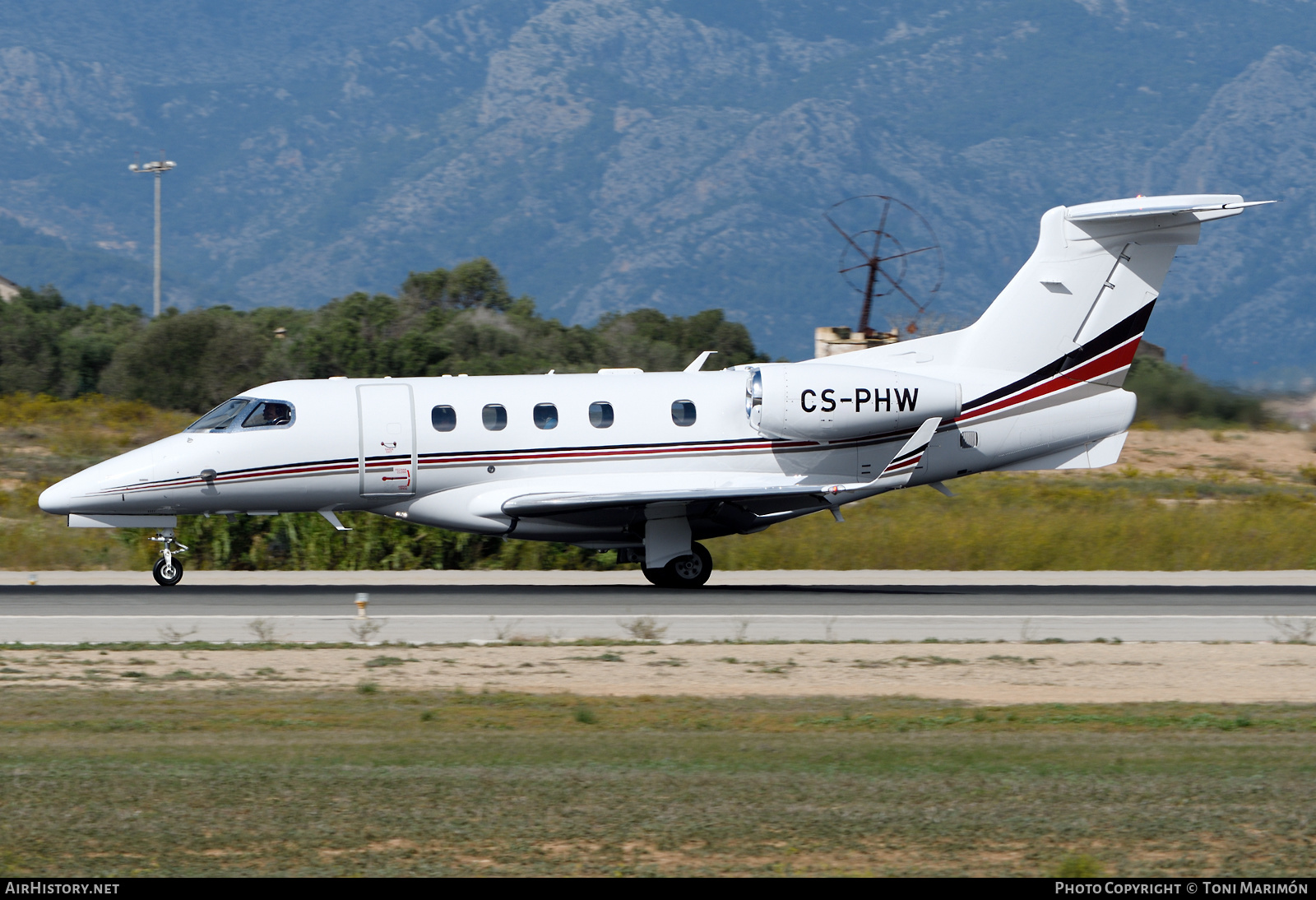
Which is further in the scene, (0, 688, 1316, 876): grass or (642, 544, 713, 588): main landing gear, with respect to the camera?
(642, 544, 713, 588): main landing gear

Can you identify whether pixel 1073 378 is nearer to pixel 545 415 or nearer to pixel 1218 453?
pixel 545 415

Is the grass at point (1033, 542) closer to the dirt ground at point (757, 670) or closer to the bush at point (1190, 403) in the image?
the dirt ground at point (757, 670)

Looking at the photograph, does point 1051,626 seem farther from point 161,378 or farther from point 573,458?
point 161,378

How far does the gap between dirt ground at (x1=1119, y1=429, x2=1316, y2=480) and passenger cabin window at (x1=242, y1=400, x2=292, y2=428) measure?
1304 inches

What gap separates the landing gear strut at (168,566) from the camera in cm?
2291

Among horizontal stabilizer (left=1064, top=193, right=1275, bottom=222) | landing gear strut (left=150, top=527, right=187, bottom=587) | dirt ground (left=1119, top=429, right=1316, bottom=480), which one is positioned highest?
horizontal stabilizer (left=1064, top=193, right=1275, bottom=222)

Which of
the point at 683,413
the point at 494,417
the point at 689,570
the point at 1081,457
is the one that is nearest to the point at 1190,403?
the point at 1081,457

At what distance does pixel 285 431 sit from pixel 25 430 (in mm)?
25964

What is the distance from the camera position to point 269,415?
74.8 ft

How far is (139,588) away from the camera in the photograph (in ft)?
75.4

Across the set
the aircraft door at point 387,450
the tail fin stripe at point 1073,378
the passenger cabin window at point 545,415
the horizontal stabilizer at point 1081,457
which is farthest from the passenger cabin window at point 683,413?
the horizontal stabilizer at point 1081,457

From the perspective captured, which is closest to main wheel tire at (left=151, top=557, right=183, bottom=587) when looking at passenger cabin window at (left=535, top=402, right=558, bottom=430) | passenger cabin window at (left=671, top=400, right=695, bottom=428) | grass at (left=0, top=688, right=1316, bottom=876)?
passenger cabin window at (left=535, top=402, right=558, bottom=430)

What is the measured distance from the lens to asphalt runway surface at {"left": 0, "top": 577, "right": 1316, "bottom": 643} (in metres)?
18.3

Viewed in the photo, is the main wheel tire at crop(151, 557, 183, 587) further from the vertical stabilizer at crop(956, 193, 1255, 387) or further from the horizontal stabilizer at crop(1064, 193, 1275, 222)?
the horizontal stabilizer at crop(1064, 193, 1275, 222)
